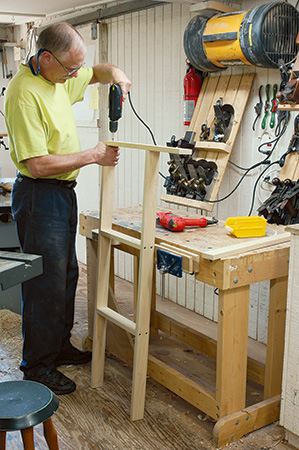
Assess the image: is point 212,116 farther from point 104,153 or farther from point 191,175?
point 104,153

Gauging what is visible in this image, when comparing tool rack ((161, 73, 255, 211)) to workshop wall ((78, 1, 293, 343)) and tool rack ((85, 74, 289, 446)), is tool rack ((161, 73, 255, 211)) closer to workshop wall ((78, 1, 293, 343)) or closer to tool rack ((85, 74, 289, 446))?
workshop wall ((78, 1, 293, 343))

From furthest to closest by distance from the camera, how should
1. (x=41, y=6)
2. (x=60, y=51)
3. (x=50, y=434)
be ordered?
(x=41, y=6) < (x=60, y=51) < (x=50, y=434)

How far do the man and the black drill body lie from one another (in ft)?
0.32

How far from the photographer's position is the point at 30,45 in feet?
17.8

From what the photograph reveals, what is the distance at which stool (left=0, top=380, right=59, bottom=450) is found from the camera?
5.17 feet

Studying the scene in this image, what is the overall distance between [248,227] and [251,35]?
99 centimetres

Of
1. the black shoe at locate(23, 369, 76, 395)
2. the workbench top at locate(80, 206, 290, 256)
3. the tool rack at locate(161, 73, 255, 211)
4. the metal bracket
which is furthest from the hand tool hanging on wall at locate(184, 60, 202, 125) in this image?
the black shoe at locate(23, 369, 76, 395)

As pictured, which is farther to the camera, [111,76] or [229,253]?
[111,76]

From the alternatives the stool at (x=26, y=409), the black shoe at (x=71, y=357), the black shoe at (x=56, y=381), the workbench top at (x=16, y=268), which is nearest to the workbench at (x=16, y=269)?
the workbench top at (x=16, y=268)

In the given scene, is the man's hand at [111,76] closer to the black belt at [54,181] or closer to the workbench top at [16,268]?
the black belt at [54,181]

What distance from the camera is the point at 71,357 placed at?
2.99 meters

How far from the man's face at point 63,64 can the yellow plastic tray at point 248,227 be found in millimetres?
1039

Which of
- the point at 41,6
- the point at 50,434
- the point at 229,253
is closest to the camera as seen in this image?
the point at 50,434

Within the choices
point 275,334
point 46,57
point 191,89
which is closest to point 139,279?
point 275,334
